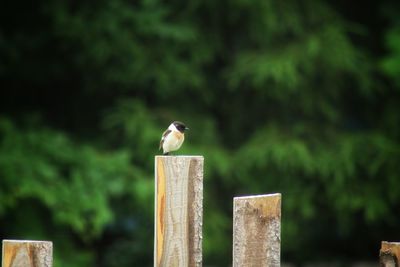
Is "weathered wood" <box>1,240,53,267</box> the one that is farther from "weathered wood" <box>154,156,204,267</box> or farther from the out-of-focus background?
the out-of-focus background

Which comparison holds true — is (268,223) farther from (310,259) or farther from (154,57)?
(310,259)

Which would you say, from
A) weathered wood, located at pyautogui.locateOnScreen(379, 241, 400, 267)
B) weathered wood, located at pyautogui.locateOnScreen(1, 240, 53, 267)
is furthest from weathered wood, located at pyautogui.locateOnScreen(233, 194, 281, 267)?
weathered wood, located at pyautogui.locateOnScreen(1, 240, 53, 267)

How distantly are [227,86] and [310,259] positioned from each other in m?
2.70

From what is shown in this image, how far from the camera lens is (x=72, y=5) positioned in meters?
10.8

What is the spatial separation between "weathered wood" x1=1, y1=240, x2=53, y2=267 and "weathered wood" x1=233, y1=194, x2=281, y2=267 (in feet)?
1.70

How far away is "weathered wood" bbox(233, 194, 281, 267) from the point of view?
2.25 m

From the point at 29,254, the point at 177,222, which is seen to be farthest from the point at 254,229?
the point at 29,254


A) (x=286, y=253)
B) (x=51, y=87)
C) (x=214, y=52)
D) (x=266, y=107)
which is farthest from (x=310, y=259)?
(x=51, y=87)

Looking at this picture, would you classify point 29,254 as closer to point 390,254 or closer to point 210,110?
point 390,254

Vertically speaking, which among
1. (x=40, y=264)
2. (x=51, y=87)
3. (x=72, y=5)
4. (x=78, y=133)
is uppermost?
(x=72, y=5)

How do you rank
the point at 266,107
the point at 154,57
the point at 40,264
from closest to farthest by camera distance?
the point at 40,264 → the point at 154,57 → the point at 266,107

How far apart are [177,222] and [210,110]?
913cm

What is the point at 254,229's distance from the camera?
89.0 inches

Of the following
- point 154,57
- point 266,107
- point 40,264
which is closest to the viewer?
point 40,264
